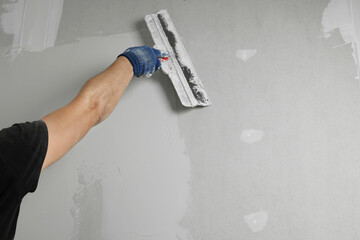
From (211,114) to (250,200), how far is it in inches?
17.2

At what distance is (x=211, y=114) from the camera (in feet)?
5.16

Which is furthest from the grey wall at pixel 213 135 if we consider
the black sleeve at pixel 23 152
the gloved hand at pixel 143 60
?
the black sleeve at pixel 23 152

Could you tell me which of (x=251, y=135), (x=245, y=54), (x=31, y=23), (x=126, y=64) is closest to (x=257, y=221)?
(x=251, y=135)

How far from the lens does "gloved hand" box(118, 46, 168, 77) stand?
143 cm

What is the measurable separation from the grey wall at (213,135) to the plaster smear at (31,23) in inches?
3.7

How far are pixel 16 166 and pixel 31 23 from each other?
1.27m

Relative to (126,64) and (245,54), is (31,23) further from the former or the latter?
(245,54)

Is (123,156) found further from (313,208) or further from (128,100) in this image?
(313,208)

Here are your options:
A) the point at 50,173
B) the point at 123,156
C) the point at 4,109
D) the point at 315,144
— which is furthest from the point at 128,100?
the point at 315,144

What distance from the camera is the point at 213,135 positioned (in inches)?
61.2

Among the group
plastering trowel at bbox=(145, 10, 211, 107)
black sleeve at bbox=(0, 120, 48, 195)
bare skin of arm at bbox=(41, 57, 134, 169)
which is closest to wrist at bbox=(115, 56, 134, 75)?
bare skin of arm at bbox=(41, 57, 134, 169)

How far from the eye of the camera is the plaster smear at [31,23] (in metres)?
1.83

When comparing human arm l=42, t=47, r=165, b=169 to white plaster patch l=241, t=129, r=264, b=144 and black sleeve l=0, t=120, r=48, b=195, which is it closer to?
black sleeve l=0, t=120, r=48, b=195

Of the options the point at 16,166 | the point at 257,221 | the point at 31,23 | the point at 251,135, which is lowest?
the point at 257,221
